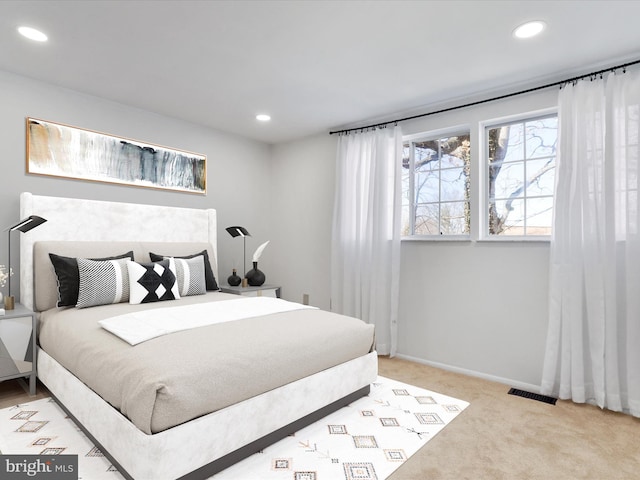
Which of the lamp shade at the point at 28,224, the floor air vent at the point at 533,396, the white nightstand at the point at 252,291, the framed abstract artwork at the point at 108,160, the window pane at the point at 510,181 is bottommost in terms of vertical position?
the floor air vent at the point at 533,396

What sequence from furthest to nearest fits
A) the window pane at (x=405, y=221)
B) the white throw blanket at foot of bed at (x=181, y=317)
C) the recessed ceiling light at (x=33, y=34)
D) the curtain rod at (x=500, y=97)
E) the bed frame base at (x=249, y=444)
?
the window pane at (x=405, y=221) → the curtain rod at (x=500, y=97) → the recessed ceiling light at (x=33, y=34) → the white throw blanket at foot of bed at (x=181, y=317) → the bed frame base at (x=249, y=444)

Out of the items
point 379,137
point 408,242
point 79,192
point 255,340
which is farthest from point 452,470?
point 79,192

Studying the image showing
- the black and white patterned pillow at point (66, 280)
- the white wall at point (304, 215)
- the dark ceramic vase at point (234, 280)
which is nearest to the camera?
the black and white patterned pillow at point (66, 280)

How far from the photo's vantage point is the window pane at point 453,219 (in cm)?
353

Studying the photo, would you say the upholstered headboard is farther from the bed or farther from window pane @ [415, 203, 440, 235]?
window pane @ [415, 203, 440, 235]

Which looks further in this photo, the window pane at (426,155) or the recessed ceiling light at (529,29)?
the window pane at (426,155)

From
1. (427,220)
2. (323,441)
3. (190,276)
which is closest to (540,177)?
(427,220)

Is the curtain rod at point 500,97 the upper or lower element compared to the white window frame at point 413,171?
upper

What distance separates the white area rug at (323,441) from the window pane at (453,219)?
1569mm

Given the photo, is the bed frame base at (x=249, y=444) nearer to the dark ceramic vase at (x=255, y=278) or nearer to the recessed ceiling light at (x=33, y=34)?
the dark ceramic vase at (x=255, y=278)

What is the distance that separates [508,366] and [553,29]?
8.17 feet

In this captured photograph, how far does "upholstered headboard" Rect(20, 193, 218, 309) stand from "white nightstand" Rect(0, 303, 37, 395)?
1.34 feet

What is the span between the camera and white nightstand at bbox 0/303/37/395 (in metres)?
2.56

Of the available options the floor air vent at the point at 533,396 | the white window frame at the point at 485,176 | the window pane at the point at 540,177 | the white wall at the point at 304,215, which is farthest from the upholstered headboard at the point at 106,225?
the window pane at the point at 540,177
